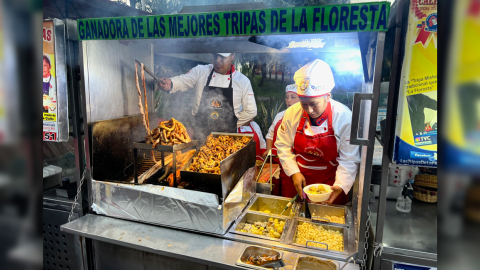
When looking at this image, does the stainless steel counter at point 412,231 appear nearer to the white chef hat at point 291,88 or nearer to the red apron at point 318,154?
the red apron at point 318,154

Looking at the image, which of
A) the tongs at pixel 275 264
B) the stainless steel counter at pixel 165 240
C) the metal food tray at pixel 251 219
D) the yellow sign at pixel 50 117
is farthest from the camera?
the yellow sign at pixel 50 117

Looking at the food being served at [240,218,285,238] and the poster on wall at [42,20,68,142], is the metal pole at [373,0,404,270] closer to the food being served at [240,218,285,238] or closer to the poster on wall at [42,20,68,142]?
the food being served at [240,218,285,238]

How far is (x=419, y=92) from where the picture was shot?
→ 2.20 m

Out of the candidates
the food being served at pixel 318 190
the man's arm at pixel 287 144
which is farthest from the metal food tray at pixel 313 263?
the man's arm at pixel 287 144

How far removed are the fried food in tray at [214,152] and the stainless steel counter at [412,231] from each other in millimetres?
1809

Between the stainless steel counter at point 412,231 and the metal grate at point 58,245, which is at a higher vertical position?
the stainless steel counter at point 412,231

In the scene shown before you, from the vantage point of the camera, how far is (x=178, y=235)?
3109 mm

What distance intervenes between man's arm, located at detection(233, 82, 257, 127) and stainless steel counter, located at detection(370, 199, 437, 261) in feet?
7.57

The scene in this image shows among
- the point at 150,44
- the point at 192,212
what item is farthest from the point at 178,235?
the point at 150,44

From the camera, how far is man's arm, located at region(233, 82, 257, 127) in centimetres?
444

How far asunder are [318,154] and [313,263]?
5.31 ft

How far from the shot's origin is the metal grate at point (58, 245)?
11.7ft

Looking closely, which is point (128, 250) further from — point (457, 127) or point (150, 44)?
point (457, 127)

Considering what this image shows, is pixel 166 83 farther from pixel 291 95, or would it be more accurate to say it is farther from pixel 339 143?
pixel 339 143
